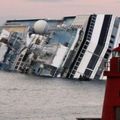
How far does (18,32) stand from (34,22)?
13582 mm

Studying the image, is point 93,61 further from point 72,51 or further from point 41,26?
point 41,26

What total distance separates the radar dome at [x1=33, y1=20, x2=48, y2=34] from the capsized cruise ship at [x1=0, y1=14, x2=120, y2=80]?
28.5 ft

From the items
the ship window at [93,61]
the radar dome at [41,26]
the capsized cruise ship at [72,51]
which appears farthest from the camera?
the radar dome at [41,26]

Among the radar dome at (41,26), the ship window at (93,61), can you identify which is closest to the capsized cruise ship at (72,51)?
the ship window at (93,61)

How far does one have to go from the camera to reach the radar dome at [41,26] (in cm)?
9906

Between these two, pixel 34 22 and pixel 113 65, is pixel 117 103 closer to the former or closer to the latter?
pixel 113 65

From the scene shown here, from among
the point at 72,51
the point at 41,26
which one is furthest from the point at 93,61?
the point at 41,26

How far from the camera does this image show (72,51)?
8381 centimetres

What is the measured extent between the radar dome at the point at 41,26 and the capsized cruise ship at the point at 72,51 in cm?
870

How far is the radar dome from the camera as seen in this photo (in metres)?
99.1

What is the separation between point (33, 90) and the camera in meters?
61.0

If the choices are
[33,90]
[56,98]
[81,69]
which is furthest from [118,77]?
[81,69]

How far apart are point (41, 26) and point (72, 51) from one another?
18.3 metres

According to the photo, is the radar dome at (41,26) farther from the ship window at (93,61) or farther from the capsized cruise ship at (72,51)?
the ship window at (93,61)
